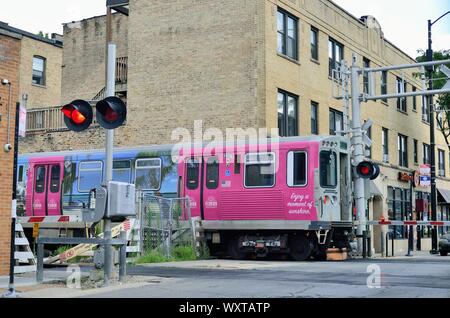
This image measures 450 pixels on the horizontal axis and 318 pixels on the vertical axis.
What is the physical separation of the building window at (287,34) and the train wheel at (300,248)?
9401 mm

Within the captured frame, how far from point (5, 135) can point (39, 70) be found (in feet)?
83.5

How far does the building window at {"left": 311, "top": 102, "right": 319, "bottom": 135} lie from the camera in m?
29.1

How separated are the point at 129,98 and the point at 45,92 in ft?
36.1

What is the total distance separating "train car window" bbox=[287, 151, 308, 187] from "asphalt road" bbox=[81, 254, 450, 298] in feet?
11.0

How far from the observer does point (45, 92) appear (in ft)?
124

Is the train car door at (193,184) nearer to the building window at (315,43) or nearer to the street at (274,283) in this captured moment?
the street at (274,283)

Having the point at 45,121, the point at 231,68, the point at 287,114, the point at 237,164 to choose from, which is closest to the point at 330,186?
the point at 237,164

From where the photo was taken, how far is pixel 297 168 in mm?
19297

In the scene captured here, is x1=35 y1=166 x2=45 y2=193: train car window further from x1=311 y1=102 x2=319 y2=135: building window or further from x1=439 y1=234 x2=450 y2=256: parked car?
x1=439 y1=234 x2=450 y2=256: parked car

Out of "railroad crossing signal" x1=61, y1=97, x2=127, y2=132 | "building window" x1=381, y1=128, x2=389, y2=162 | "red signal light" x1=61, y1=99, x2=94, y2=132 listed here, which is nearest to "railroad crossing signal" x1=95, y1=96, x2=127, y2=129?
"railroad crossing signal" x1=61, y1=97, x2=127, y2=132

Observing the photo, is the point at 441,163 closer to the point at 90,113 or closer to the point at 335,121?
the point at 335,121
